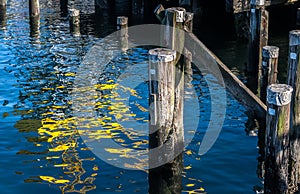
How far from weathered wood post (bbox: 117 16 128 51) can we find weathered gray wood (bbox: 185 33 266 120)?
28.2ft

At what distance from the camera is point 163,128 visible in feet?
28.4

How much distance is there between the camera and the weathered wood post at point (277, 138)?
759 cm

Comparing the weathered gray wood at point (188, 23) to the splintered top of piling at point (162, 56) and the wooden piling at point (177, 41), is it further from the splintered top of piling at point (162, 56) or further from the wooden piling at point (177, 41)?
the splintered top of piling at point (162, 56)

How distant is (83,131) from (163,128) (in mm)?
3408

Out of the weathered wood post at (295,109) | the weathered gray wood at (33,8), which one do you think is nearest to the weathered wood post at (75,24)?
the weathered gray wood at (33,8)

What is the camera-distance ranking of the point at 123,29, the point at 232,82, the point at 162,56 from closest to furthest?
1. the point at 162,56
2. the point at 232,82
3. the point at 123,29

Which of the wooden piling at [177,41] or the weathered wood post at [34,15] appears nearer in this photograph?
the wooden piling at [177,41]

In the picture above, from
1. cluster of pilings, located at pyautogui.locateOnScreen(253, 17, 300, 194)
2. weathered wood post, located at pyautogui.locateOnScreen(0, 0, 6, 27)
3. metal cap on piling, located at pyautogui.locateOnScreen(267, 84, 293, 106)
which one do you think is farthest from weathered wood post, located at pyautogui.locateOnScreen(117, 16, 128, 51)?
metal cap on piling, located at pyautogui.locateOnScreen(267, 84, 293, 106)

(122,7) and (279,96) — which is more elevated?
(122,7)

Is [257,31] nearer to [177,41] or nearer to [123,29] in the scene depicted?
[177,41]

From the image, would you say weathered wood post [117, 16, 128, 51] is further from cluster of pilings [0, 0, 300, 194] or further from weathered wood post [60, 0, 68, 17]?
weathered wood post [60, 0, 68, 17]

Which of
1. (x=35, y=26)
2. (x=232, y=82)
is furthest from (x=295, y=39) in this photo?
(x=35, y=26)

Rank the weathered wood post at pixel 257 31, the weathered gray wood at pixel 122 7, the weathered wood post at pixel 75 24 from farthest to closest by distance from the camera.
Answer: the weathered gray wood at pixel 122 7
the weathered wood post at pixel 75 24
the weathered wood post at pixel 257 31

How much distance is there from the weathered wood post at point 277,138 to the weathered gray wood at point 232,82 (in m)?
2.01
